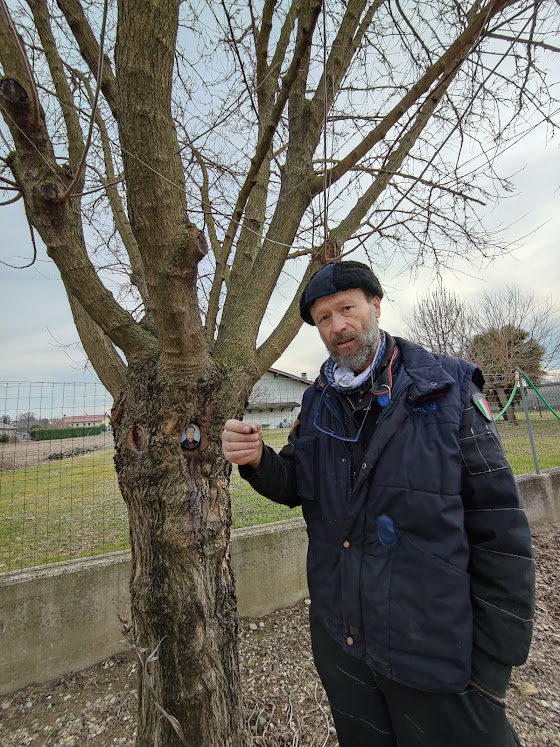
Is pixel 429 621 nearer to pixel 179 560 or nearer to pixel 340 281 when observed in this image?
pixel 179 560

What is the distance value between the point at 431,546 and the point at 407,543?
71mm

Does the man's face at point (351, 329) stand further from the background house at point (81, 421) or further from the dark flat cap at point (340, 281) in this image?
the background house at point (81, 421)

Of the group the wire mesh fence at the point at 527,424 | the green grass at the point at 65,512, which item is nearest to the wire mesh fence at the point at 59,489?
the green grass at the point at 65,512

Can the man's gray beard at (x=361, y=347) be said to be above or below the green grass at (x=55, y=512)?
above

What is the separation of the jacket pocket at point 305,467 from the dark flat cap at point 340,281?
0.61m

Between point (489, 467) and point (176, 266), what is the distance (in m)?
1.28

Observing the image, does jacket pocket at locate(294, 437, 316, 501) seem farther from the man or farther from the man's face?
the man's face

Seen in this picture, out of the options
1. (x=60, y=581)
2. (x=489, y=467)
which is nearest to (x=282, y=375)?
(x=60, y=581)

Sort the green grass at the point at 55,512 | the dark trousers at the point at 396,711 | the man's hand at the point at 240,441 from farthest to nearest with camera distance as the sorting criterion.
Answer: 1. the green grass at the point at 55,512
2. the man's hand at the point at 240,441
3. the dark trousers at the point at 396,711

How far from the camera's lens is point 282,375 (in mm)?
21219

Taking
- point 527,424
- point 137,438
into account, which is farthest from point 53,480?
point 527,424

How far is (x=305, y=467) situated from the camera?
58.1 inches

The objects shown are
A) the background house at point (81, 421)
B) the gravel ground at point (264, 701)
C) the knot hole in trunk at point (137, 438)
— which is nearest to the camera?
the knot hole in trunk at point (137, 438)

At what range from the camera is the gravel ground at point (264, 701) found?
198cm
